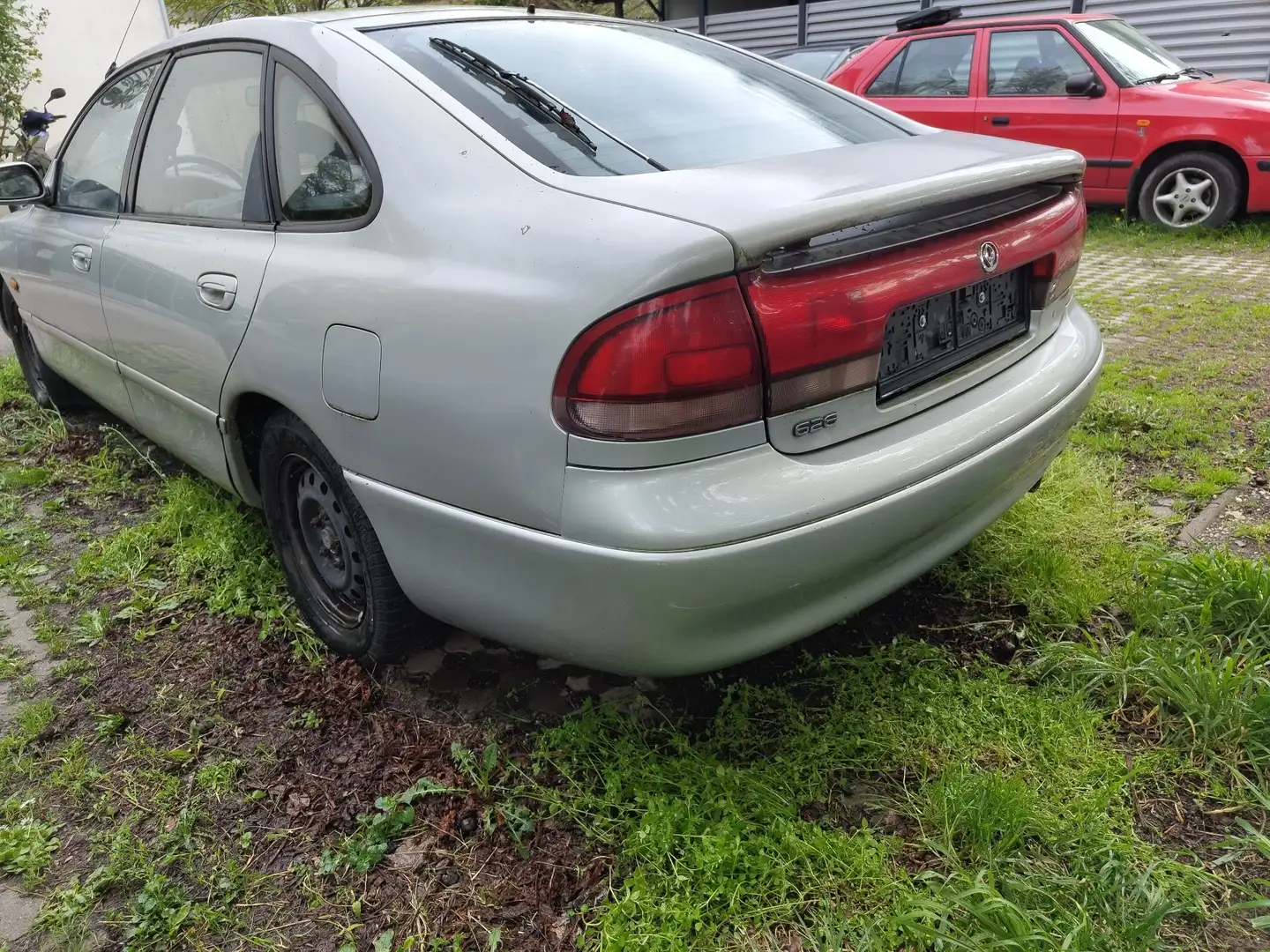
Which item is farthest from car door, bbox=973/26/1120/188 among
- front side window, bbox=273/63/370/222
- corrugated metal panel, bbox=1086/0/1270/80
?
front side window, bbox=273/63/370/222

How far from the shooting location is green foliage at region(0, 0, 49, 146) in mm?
10977

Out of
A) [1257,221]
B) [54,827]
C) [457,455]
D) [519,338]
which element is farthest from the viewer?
[1257,221]

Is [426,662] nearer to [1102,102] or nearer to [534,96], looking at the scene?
[534,96]

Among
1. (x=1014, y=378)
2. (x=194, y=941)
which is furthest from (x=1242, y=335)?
(x=194, y=941)

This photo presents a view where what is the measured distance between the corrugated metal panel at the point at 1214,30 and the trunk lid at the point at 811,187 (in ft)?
34.3

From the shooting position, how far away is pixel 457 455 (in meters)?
1.75

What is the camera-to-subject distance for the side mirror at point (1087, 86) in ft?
23.1

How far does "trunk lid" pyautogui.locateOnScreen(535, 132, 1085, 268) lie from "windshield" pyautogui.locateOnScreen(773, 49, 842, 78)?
23.4 ft

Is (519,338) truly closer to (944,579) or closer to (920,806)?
(920,806)

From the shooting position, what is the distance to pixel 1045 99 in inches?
286

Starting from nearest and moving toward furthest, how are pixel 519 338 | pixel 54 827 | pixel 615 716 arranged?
pixel 519 338 → pixel 54 827 → pixel 615 716

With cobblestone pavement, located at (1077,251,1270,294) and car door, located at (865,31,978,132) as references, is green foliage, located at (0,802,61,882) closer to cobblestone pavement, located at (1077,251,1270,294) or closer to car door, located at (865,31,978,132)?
cobblestone pavement, located at (1077,251,1270,294)

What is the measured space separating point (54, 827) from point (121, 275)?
1.66 m

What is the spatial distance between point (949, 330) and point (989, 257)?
0.58 ft
